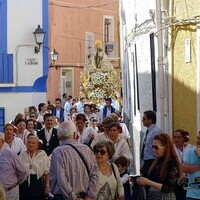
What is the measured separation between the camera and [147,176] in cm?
825

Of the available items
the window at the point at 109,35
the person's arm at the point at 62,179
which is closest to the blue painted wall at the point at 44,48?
the person's arm at the point at 62,179

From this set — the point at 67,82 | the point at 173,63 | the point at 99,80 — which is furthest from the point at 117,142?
the point at 67,82

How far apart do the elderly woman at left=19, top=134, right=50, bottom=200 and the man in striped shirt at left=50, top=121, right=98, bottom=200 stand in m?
1.78

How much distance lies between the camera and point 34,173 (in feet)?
33.7

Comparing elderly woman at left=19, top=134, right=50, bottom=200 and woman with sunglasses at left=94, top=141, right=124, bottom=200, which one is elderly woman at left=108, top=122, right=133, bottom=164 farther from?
woman with sunglasses at left=94, top=141, right=124, bottom=200

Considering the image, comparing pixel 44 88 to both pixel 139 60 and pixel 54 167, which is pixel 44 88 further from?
pixel 54 167

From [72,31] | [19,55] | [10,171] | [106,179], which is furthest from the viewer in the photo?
[72,31]

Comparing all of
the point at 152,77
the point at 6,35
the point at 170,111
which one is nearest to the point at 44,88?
the point at 6,35

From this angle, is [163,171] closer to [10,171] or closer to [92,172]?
[92,172]

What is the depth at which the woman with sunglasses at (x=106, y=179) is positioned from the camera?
343 inches

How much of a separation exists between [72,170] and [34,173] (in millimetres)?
2048

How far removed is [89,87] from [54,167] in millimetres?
24751

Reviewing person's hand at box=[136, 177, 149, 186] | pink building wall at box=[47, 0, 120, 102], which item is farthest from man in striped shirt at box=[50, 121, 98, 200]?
pink building wall at box=[47, 0, 120, 102]

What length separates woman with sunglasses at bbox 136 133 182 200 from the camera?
807cm
